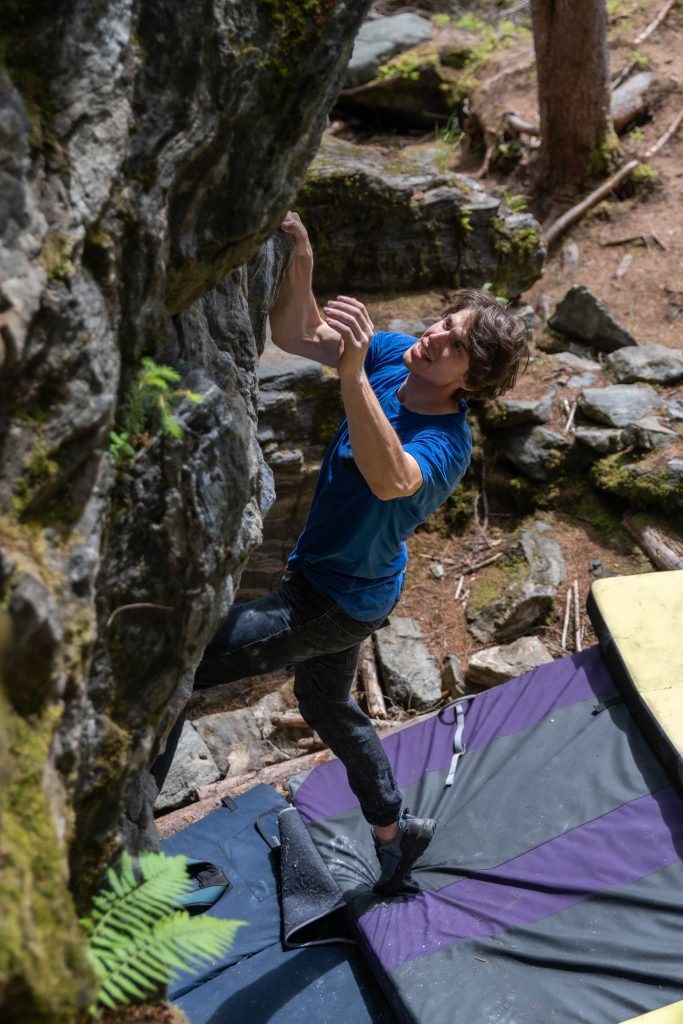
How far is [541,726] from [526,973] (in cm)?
134

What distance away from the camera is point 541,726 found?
457 cm

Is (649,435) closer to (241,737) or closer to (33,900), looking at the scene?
(241,737)

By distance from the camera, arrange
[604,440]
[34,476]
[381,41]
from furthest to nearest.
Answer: [381,41] < [604,440] < [34,476]

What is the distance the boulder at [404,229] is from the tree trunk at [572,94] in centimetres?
212

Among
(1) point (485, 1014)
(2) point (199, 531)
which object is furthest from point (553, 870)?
(2) point (199, 531)

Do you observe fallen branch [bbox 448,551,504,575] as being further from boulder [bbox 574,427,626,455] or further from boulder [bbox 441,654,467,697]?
boulder [bbox 574,427,626,455]

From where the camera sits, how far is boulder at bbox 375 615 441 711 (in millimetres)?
5523

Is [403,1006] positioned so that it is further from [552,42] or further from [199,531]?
[552,42]

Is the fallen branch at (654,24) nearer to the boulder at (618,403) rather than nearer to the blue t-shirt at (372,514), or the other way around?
the boulder at (618,403)

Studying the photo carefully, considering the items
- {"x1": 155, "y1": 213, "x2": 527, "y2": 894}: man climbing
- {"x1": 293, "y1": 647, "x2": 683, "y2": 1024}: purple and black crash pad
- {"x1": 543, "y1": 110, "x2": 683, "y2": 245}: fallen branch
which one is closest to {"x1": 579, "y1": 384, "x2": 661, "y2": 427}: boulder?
{"x1": 293, "y1": 647, "x2": 683, "y2": 1024}: purple and black crash pad

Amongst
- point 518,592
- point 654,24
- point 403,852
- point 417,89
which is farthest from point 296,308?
point 654,24

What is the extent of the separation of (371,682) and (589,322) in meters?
3.74

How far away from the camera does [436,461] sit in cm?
290

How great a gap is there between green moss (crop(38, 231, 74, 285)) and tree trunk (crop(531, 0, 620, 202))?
7.88m
